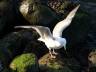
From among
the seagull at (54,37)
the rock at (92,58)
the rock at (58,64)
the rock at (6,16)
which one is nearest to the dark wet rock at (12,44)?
the rock at (6,16)

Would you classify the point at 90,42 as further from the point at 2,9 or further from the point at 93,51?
the point at 2,9

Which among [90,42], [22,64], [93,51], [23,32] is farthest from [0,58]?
[90,42]

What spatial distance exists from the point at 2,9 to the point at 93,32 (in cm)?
434

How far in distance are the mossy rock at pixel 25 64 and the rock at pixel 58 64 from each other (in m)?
0.68

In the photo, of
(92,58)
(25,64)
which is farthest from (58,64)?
(92,58)

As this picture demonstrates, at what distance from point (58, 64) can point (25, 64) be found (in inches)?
55.0

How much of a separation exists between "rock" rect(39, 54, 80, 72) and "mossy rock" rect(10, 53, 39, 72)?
68 cm

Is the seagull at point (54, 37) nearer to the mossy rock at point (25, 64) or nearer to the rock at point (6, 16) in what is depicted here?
the mossy rock at point (25, 64)

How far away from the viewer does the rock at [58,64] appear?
13680 millimetres

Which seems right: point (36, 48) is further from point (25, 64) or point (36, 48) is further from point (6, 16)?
point (25, 64)

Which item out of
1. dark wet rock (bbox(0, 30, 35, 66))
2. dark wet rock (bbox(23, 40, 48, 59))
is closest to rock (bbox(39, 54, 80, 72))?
dark wet rock (bbox(23, 40, 48, 59))

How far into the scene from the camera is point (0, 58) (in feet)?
44.2

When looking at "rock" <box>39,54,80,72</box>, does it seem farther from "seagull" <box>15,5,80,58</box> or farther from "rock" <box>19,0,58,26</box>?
"rock" <box>19,0,58,26</box>

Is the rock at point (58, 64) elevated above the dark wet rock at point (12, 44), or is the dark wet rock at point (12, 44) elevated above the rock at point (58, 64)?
the dark wet rock at point (12, 44)
